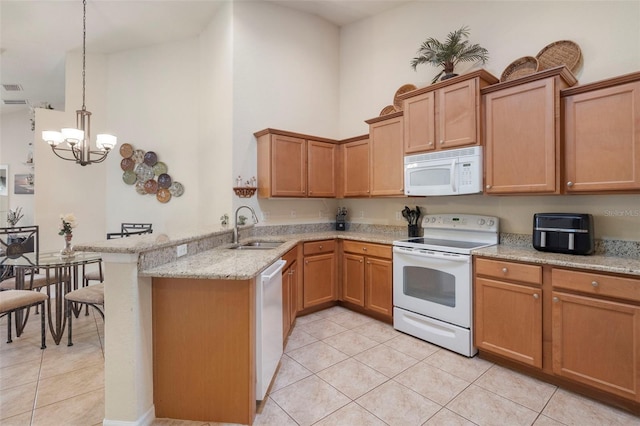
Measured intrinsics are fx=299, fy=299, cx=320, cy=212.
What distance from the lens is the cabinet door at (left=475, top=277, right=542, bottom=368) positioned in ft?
7.20

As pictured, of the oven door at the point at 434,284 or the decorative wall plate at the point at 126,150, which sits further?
the decorative wall plate at the point at 126,150

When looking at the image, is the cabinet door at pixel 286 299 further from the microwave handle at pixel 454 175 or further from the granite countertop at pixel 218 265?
the microwave handle at pixel 454 175

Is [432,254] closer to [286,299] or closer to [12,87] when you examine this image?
[286,299]

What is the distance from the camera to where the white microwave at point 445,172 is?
2658 millimetres

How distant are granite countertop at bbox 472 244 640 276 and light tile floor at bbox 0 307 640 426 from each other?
901 millimetres

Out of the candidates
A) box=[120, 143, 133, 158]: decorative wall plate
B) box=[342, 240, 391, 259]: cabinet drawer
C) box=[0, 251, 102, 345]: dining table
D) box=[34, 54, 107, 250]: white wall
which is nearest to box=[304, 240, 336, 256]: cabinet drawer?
box=[342, 240, 391, 259]: cabinet drawer

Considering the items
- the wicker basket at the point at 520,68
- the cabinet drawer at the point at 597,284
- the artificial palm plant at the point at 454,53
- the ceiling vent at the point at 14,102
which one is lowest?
the cabinet drawer at the point at 597,284

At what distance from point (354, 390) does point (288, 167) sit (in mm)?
2452

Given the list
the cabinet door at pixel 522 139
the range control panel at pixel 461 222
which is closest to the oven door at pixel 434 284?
the range control panel at pixel 461 222

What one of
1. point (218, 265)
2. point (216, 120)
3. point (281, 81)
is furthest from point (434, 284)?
point (216, 120)

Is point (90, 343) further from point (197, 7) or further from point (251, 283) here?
point (197, 7)

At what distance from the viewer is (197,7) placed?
377cm

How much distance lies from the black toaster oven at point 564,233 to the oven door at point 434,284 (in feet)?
Answer: 1.88

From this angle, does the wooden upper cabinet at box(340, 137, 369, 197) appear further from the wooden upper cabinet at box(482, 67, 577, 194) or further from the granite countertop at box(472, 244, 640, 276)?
the granite countertop at box(472, 244, 640, 276)
